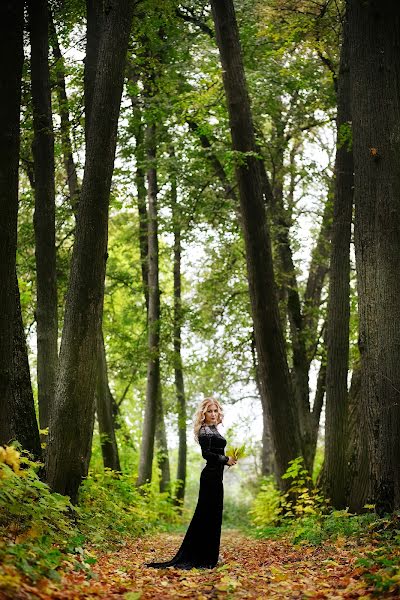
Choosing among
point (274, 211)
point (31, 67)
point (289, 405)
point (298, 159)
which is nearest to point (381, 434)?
point (289, 405)

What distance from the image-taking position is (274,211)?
671 inches

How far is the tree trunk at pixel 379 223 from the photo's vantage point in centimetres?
760

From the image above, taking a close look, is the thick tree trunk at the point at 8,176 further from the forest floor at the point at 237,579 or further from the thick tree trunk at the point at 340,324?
the thick tree trunk at the point at 340,324

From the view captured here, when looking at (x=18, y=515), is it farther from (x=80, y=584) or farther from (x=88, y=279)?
(x=88, y=279)

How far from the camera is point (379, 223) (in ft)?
26.1

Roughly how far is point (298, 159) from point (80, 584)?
15.5 meters

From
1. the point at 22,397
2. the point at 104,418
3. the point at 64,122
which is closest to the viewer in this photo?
the point at 22,397

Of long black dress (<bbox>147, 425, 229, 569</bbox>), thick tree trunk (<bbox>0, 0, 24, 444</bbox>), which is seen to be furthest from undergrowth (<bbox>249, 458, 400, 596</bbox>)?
thick tree trunk (<bbox>0, 0, 24, 444</bbox>)

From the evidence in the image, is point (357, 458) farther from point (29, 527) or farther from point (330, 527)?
point (29, 527)

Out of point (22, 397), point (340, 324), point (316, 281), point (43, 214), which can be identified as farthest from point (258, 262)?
point (316, 281)

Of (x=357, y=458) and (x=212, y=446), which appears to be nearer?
(x=212, y=446)

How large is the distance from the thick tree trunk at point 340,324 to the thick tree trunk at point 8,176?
5.69m

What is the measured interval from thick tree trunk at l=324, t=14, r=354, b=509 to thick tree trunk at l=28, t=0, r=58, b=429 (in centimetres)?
458

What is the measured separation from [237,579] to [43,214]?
7.25 metres
